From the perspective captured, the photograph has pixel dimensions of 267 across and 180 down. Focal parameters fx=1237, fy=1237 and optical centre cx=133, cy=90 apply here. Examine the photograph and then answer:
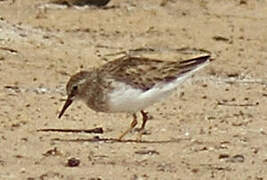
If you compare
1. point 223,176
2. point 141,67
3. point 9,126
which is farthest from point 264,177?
point 9,126

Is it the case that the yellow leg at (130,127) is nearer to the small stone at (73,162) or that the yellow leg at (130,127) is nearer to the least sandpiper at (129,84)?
the least sandpiper at (129,84)

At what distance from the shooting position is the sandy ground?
9.41m

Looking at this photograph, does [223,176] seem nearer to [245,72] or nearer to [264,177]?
[264,177]

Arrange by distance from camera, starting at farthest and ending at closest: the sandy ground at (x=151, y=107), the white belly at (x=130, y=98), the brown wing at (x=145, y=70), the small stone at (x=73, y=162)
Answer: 1. the brown wing at (x=145, y=70)
2. the white belly at (x=130, y=98)
3. the sandy ground at (x=151, y=107)
4. the small stone at (x=73, y=162)

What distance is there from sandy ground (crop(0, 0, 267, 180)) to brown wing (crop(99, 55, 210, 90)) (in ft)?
1.67

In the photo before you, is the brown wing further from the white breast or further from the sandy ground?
the sandy ground

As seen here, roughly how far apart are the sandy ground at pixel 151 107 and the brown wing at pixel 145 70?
51 centimetres

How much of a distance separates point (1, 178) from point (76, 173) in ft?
1.85

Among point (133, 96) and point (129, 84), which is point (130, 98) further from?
point (129, 84)

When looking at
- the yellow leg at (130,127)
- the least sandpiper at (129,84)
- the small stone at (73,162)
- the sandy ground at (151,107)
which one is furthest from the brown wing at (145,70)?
the small stone at (73,162)

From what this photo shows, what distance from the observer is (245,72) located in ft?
48.3

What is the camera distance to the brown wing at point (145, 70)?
10461 mm

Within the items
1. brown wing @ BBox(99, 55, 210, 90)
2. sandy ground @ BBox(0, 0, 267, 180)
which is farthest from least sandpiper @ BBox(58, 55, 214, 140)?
sandy ground @ BBox(0, 0, 267, 180)

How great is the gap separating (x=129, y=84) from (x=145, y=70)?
0.29 metres
